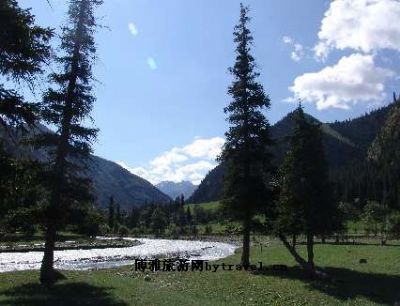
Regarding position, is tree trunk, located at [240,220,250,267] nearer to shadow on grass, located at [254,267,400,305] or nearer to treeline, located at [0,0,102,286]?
shadow on grass, located at [254,267,400,305]

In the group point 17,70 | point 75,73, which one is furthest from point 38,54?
point 75,73

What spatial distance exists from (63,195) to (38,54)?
15519 millimetres

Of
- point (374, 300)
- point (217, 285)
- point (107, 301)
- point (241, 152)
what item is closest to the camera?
point (107, 301)

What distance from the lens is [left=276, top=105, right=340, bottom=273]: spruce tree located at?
3409cm

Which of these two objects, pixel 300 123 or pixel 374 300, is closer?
pixel 374 300

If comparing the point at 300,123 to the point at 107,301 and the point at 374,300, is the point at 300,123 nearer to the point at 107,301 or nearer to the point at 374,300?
the point at 374,300

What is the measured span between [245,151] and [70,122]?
14.8 m

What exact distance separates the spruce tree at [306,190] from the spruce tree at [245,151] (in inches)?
141

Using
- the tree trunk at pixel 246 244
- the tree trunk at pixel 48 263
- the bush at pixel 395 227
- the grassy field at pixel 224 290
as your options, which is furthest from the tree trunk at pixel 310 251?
the bush at pixel 395 227

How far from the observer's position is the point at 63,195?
1196 inches

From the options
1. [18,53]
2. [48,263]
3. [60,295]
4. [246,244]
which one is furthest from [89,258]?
[18,53]

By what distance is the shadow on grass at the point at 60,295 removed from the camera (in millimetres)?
20039

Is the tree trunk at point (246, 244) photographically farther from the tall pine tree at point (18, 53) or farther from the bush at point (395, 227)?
the bush at point (395, 227)

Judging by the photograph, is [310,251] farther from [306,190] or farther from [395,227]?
[395,227]
